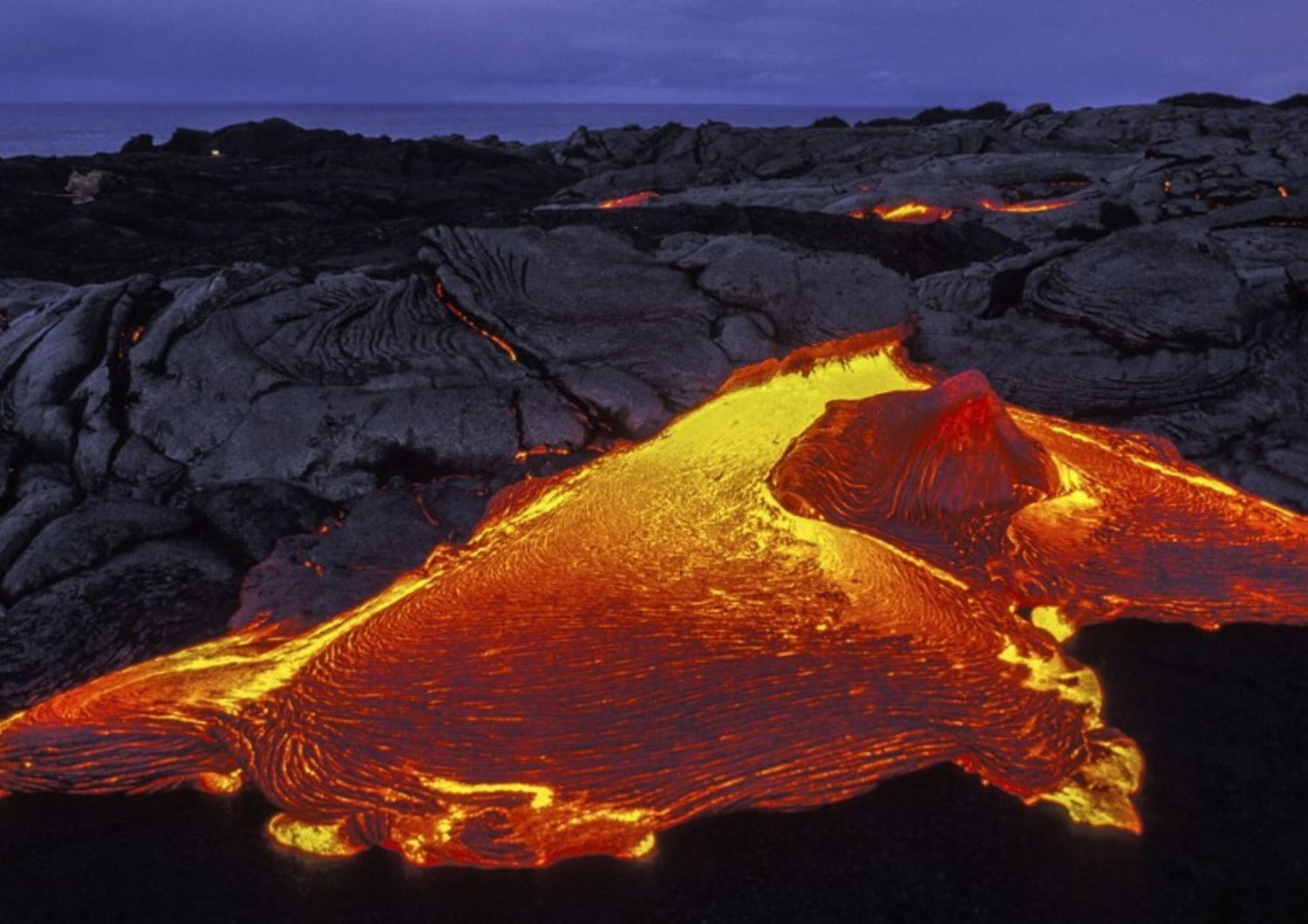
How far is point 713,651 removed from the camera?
3.10m

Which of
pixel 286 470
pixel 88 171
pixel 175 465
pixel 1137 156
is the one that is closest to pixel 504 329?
pixel 286 470

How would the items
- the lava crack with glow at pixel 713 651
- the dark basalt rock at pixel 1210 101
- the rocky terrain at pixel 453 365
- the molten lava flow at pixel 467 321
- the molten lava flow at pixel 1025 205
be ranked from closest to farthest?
the lava crack with glow at pixel 713 651 < the rocky terrain at pixel 453 365 < the molten lava flow at pixel 467 321 < the molten lava flow at pixel 1025 205 < the dark basalt rock at pixel 1210 101

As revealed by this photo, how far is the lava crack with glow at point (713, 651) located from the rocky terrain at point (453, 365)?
0.33 m

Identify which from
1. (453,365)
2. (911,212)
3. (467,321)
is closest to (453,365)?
(453,365)

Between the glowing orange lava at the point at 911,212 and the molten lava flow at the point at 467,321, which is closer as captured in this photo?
the molten lava flow at the point at 467,321

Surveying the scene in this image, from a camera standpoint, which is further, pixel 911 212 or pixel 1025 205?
pixel 1025 205

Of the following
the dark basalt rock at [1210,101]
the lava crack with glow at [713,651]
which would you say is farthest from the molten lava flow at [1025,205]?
the dark basalt rock at [1210,101]

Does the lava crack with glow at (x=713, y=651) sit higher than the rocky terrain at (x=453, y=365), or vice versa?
the rocky terrain at (x=453, y=365)

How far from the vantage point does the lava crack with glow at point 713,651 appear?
2605 mm

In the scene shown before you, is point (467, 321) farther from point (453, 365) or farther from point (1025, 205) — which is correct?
point (1025, 205)

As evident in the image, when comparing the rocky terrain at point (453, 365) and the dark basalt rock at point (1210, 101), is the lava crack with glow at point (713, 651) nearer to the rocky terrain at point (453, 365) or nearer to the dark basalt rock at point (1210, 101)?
the rocky terrain at point (453, 365)

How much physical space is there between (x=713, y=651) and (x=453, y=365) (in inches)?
86.5

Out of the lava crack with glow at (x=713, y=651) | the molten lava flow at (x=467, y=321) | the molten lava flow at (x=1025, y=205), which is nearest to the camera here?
the lava crack with glow at (x=713, y=651)

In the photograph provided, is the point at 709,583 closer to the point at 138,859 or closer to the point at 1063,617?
the point at 1063,617
